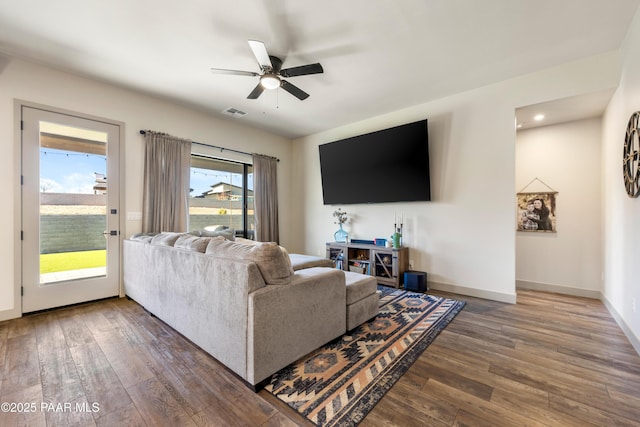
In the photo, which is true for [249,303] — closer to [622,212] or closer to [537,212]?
[622,212]

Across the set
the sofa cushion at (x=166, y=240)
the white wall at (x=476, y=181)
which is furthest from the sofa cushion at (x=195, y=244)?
the white wall at (x=476, y=181)

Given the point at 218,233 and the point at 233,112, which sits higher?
the point at 233,112

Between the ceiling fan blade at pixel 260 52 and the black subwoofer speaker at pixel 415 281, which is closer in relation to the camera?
the ceiling fan blade at pixel 260 52

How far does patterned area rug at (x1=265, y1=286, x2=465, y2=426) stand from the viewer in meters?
1.57

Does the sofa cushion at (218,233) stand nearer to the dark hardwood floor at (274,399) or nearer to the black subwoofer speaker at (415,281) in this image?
the dark hardwood floor at (274,399)

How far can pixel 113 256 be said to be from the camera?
3568 millimetres

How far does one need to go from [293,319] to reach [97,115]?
3778 millimetres

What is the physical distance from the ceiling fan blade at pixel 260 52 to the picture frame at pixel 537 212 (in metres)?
4.22

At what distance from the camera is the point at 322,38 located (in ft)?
8.63

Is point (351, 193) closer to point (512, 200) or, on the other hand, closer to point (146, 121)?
point (512, 200)

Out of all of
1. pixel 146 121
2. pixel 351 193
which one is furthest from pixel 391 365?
pixel 146 121

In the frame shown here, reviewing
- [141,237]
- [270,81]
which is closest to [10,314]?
[141,237]

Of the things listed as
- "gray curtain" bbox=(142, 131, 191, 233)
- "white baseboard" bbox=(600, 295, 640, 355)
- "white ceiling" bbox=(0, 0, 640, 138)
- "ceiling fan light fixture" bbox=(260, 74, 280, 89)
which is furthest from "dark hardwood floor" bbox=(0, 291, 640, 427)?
"white ceiling" bbox=(0, 0, 640, 138)

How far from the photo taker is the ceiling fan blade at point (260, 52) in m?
2.27
